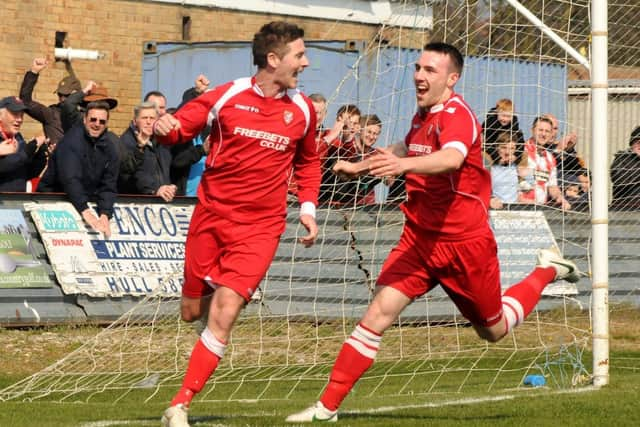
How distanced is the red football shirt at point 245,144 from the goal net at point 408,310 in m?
2.98

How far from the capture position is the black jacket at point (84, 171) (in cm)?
1510

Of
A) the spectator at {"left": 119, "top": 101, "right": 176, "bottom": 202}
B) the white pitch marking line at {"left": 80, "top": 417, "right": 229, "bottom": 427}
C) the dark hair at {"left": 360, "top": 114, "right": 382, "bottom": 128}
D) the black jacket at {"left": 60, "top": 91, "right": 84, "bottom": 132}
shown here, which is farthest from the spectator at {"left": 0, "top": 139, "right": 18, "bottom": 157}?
the white pitch marking line at {"left": 80, "top": 417, "right": 229, "bottom": 427}

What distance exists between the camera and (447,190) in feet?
30.2

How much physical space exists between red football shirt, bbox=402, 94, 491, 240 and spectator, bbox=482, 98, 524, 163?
14.7ft

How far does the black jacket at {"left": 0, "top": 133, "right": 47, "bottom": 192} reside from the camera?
15.3 m

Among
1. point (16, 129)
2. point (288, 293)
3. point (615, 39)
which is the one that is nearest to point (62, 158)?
point (16, 129)

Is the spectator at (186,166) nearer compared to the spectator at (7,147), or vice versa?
the spectator at (7,147)

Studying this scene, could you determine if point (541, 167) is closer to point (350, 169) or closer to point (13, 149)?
point (13, 149)

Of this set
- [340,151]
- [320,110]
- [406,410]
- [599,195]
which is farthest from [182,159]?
[406,410]

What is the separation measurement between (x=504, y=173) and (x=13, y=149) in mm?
5308

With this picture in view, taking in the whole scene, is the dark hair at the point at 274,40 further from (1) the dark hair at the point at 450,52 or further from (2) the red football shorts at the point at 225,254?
(2) the red football shorts at the point at 225,254

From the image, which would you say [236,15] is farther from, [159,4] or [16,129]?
[16,129]

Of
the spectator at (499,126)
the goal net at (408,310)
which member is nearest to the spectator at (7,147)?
the goal net at (408,310)

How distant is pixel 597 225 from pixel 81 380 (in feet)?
16.0
